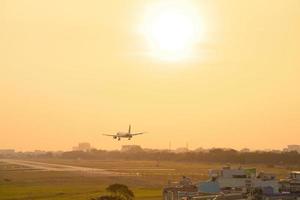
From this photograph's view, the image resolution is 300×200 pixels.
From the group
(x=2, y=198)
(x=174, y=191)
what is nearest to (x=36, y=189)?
(x=2, y=198)

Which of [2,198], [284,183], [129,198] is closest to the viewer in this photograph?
[284,183]

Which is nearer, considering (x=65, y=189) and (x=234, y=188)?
(x=234, y=188)

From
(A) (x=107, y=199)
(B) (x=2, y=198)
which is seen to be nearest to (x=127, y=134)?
(B) (x=2, y=198)

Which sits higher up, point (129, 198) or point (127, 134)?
point (127, 134)

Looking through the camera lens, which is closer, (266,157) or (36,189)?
(36,189)

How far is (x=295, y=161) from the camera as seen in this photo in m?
158

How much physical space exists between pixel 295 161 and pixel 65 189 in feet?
282

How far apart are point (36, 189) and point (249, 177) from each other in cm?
4118

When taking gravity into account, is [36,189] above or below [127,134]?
below

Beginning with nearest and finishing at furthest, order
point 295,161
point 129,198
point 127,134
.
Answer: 1. point 129,198
2. point 127,134
3. point 295,161

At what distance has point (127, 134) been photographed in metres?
104

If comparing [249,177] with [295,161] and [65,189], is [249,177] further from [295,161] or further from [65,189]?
[295,161]

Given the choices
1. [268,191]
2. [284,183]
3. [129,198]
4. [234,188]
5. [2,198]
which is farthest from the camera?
[2,198]

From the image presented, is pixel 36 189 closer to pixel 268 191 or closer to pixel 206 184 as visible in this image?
pixel 206 184
